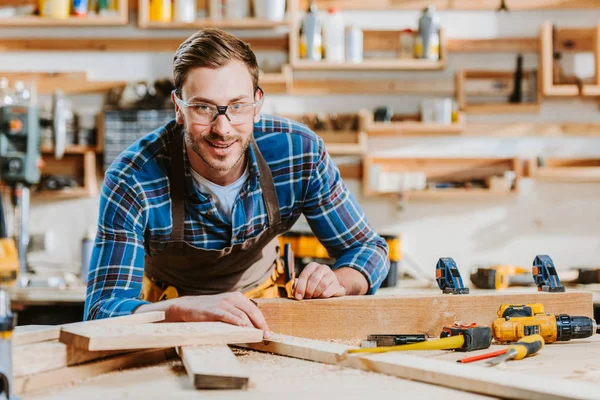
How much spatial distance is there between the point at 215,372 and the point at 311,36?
2.94m

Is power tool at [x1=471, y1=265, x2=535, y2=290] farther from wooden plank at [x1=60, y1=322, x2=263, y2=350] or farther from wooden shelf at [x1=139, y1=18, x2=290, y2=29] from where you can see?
wooden plank at [x1=60, y1=322, x2=263, y2=350]

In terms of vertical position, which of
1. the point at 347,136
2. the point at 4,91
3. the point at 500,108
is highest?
the point at 4,91

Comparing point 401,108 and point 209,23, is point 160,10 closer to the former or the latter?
point 209,23

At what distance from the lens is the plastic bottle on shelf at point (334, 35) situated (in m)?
3.79

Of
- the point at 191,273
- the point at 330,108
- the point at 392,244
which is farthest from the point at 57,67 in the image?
the point at 191,273

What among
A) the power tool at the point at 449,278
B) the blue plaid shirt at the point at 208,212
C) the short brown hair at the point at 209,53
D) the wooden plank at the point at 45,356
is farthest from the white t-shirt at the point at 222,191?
the wooden plank at the point at 45,356

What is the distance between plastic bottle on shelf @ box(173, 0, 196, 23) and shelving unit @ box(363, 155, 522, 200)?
1187 millimetres

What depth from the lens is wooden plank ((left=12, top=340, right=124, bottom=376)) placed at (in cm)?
112

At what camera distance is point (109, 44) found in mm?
4059

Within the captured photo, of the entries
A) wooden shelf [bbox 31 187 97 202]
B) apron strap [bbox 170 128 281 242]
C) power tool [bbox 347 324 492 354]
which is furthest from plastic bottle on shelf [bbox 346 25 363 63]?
power tool [bbox 347 324 492 354]

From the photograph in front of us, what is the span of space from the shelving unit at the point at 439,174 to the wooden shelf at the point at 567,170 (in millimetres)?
97

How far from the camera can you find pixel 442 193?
12.6 feet

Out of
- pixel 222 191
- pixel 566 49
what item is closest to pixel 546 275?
pixel 222 191

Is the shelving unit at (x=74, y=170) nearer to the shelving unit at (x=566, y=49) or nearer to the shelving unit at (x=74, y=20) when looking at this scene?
the shelving unit at (x=74, y=20)
